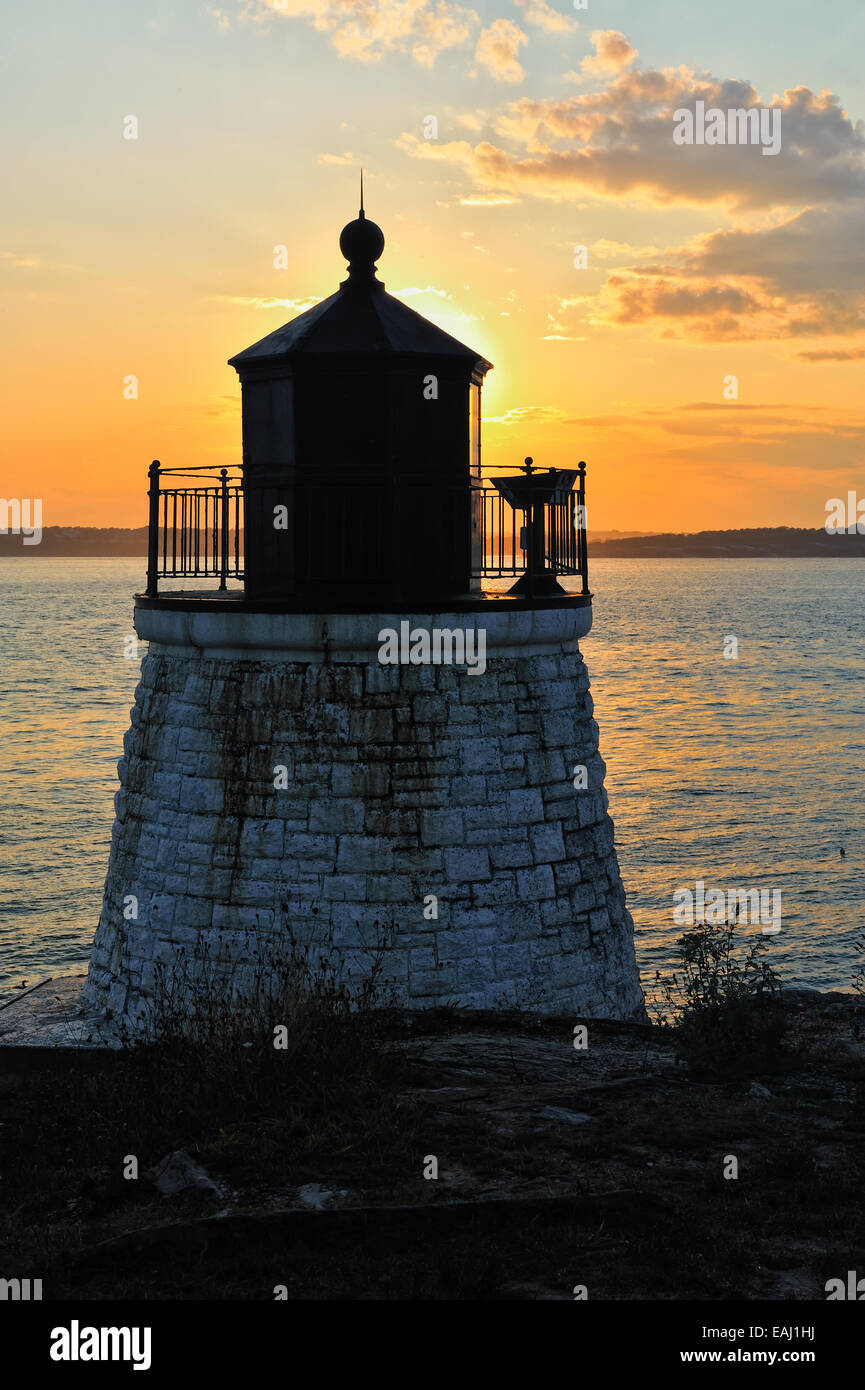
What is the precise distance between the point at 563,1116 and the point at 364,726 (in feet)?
13.7

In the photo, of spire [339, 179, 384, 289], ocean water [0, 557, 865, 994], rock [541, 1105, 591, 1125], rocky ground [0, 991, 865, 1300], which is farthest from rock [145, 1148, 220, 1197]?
ocean water [0, 557, 865, 994]

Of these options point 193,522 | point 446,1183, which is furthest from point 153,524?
point 446,1183

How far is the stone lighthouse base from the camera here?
36.8 feet

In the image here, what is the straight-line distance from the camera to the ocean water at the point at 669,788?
92.3 ft

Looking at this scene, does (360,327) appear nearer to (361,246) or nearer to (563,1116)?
(361,246)

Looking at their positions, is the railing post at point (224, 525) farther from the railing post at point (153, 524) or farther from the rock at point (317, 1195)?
the rock at point (317, 1195)

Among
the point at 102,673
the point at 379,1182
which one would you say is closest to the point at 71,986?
the point at 379,1182

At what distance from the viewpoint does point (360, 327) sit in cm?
1238

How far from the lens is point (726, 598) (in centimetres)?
18600

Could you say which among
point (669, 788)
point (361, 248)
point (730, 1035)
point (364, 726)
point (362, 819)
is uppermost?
point (361, 248)

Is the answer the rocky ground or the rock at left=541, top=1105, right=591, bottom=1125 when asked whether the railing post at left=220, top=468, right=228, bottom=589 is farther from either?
the rock at left=541, top=1105, right=591, bottom=1125

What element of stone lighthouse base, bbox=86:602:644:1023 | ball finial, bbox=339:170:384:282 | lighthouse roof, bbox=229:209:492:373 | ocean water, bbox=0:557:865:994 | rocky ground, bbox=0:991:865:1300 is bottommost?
ocean water, bbox=0:557:865:994

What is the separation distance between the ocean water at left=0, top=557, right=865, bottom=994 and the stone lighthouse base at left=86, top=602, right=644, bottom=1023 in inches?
514
